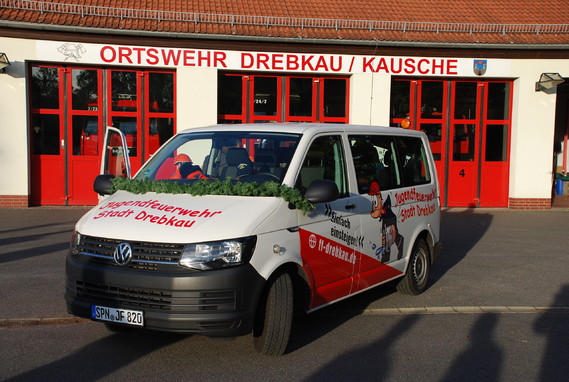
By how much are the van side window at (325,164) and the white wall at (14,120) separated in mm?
10649

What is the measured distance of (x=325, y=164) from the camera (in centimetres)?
569

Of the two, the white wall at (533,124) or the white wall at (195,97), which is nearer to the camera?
the white wall at (195,97)

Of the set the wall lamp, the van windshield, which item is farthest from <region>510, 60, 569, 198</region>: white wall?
the wall lamp

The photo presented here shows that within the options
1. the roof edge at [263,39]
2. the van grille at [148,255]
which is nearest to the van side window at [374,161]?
the van grille at [148,255]

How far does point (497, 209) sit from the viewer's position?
16.3 m

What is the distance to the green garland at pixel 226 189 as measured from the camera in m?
5.01

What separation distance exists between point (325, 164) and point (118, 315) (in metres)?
2.28

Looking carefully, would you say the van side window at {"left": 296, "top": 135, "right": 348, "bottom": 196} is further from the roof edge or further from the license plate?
the roof edge

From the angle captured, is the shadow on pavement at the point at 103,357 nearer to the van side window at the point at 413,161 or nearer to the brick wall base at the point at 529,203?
the van side window at the point at 413,161

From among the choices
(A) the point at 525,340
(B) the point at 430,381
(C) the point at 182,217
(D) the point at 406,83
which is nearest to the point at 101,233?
(C) the point at 182,217

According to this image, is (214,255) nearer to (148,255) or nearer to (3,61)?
(148,255)

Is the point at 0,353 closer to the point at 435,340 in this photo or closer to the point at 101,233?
the point at 101,233

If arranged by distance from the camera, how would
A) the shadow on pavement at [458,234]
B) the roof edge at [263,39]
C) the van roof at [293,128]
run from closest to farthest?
the van roof at [293,128] → the shadow on pavement at [458,234] → the roof edge at [263,39]

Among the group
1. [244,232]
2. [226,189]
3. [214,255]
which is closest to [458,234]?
[226,189]
